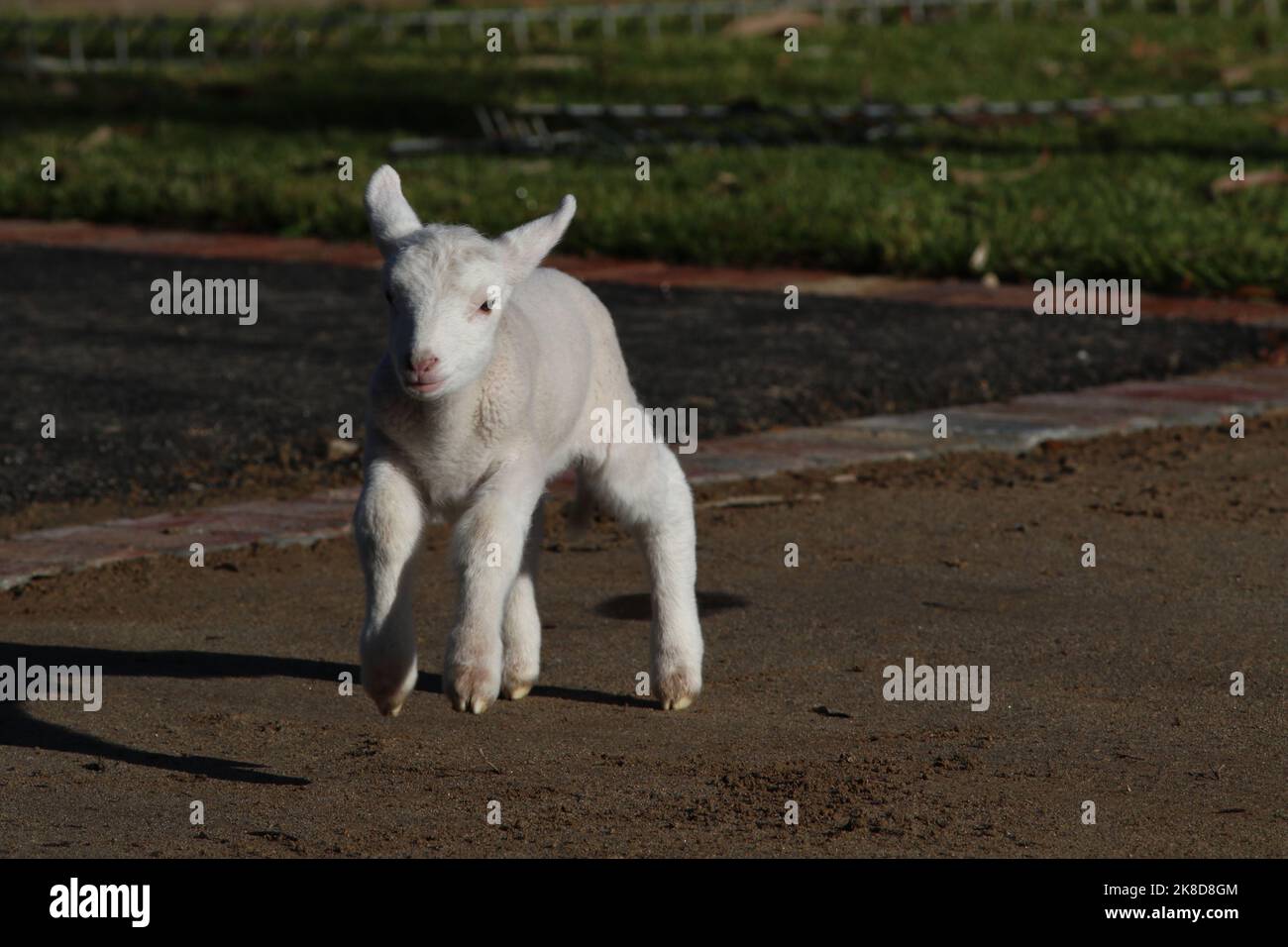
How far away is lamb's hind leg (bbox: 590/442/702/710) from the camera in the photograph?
4.74 meters

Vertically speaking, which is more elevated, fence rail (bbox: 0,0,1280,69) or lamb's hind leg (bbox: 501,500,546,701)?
fence rail (bbox: 0,0,1280,69)

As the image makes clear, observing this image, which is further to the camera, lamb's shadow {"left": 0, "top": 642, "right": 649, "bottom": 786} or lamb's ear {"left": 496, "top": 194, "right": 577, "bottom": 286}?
lamb's shadow {"left": 0, "top": 642, "right": 649, "bottom": 786}

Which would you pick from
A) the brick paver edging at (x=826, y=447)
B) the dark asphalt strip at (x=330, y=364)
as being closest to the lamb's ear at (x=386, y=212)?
the brick paver edging at (x=826, y=447)

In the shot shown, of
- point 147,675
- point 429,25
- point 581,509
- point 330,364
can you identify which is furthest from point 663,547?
point 429,25

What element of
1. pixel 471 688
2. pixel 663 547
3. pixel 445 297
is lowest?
pixel 471 688

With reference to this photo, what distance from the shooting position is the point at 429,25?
72.8 ft

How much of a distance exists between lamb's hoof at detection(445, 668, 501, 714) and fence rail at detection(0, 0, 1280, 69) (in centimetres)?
1691

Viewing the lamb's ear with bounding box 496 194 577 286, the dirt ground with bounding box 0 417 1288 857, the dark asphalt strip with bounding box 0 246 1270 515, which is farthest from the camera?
the dark asphalt strip with bounding box 0 246 1270 515

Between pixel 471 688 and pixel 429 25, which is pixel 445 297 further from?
pixel 429 25

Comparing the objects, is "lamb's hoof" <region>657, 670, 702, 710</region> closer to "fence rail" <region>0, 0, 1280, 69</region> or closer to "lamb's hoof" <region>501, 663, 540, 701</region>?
"lamb's hoof" <region>501, 663, 540, 701</region>

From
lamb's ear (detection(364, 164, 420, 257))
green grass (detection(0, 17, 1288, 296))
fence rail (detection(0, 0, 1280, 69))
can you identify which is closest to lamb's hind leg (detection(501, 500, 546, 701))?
lamb's ear (detection(364, 164, 420, 257))

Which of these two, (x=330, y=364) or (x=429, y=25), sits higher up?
(x=429, y=25)

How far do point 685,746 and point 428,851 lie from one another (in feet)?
2.79

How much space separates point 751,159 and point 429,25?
9758mm
